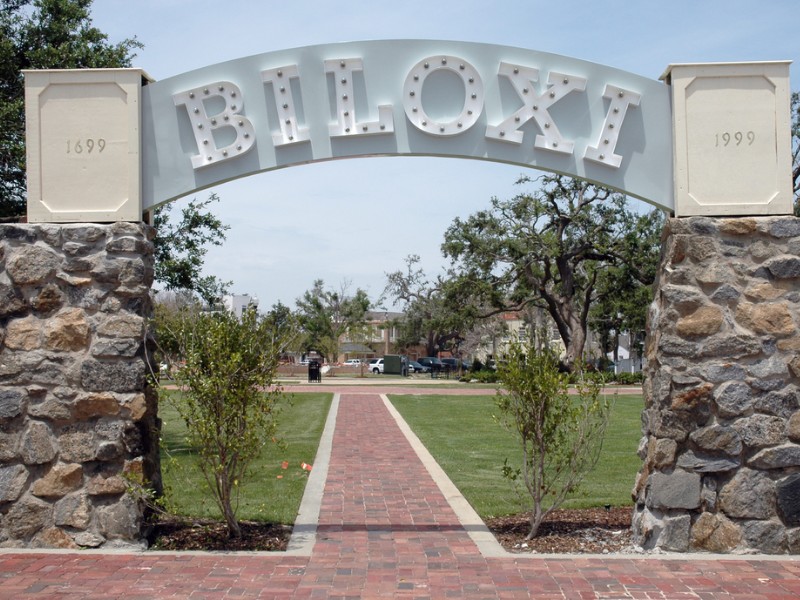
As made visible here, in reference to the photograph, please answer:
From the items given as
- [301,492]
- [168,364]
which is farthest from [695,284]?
[301,492]

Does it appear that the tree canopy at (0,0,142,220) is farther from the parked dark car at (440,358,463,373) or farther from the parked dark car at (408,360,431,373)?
the parked dark car at (408,360,431,373)

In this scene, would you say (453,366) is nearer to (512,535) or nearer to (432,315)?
(432,315)

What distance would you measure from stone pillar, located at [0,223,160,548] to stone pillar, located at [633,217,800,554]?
4192 mm

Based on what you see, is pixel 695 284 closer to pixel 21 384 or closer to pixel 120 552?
pixel 120 552

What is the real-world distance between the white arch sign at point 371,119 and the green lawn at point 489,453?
262cm

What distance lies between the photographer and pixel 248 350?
6.91m

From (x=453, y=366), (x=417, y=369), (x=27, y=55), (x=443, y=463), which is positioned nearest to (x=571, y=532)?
(x=443, y=463)

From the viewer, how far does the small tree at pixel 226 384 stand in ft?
22.1

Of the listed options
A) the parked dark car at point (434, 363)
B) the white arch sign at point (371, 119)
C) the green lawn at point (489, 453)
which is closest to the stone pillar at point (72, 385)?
the white arch sign at point (371, 119)

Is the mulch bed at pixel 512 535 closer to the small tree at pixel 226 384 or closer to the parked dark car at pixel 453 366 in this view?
the small tree at pixel 226 384

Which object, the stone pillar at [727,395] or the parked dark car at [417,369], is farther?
the parked dark car at [417,369]

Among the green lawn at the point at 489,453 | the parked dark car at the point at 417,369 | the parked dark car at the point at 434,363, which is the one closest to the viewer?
the green lawn at the point at 489,453

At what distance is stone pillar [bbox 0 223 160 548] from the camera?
22.0 feet

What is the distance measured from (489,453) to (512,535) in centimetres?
592
